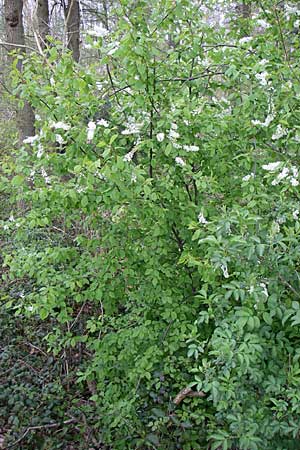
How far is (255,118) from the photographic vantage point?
104 inches

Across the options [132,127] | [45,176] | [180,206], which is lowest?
[180,206]

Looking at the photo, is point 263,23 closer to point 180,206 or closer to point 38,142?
point 180,206

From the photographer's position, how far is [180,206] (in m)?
2.80

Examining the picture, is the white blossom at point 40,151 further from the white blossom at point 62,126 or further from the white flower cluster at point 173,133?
the white flower cluster at point 173,133

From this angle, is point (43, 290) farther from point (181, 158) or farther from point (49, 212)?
point (181, 158)

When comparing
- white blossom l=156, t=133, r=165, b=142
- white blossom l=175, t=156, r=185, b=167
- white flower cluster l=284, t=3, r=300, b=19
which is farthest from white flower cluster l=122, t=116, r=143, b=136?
white flower cluster l=284, t=3, r=300, b=19

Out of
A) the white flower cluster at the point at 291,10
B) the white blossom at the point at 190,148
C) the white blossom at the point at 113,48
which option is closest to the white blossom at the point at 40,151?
the white blossom at the point at 113,48

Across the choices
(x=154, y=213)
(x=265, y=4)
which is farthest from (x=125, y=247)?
(x=265, y=4)

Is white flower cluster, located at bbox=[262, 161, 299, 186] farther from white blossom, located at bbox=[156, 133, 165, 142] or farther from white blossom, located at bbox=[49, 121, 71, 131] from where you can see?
white blossom, located at bbox=[49, 121, 71, 131]

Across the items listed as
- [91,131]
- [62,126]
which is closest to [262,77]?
[91,131]

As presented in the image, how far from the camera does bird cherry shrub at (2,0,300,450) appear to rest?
84.7 inches

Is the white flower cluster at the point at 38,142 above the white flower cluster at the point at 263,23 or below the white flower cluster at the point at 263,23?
below

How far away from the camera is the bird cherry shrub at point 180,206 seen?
2152 millimetres

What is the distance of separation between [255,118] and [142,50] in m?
0.72
